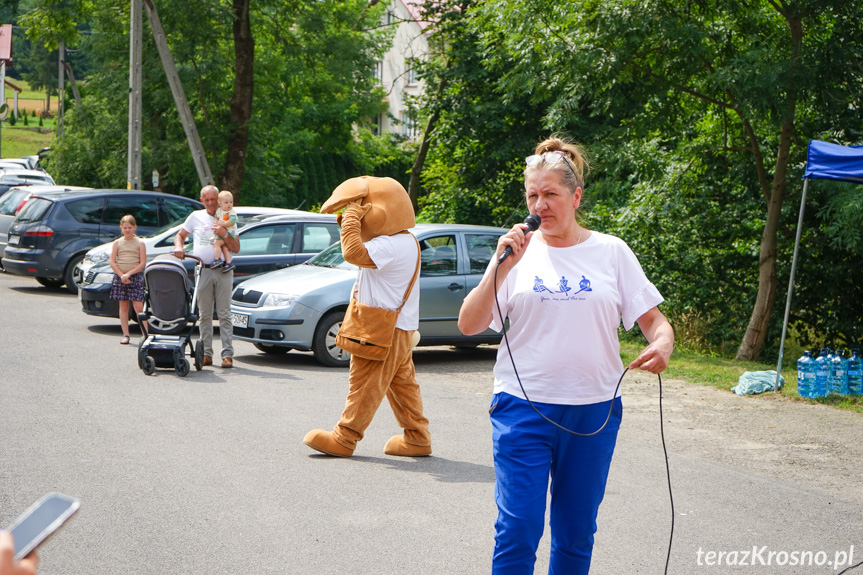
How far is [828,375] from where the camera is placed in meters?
9.88

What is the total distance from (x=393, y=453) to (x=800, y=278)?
26.8 ft

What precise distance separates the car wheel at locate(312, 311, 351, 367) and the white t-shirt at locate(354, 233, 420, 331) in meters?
3.96

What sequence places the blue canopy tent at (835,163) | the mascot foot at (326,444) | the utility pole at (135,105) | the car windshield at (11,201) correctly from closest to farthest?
the mascot foot at (326,444) < the blue canopy tent at (835,163) < the car windshield at (11,201) < the utility pole at (135,105)

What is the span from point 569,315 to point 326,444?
3.68m

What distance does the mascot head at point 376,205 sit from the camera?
7.16m

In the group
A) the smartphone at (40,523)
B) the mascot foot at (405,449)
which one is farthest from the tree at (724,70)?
the smartphone at (40,523)

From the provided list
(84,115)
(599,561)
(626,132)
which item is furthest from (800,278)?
(84,115)

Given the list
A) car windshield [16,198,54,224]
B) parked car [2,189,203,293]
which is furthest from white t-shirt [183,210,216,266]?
car windshield [16,198,54,224]

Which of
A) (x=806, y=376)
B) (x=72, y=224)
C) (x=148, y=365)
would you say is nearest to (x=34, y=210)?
(x=72, y=224)

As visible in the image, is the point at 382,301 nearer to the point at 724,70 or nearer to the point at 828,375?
the point at 828,375

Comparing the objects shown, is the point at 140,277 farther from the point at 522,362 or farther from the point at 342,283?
the point at 522,362

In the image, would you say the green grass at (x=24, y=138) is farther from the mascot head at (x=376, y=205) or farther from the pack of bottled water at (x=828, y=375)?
the mascot head at (x=376, y=205)

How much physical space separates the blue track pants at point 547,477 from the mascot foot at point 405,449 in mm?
3405

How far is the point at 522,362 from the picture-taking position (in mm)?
3566
